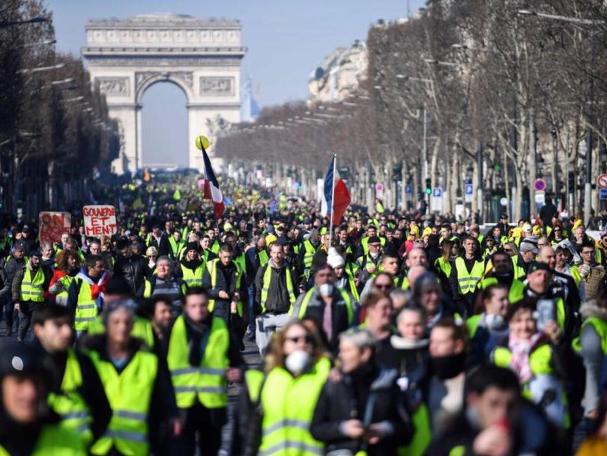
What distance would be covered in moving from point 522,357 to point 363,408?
4.62 feet

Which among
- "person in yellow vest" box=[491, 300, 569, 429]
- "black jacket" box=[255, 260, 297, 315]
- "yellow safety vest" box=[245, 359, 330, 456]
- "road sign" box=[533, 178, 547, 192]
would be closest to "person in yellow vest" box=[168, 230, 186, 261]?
"black jacket" box=[255, 260, 297, 315]

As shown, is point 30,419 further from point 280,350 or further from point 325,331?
point 325,331

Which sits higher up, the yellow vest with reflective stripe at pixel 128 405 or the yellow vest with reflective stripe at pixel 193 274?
the yellow vest with reflective stripe at pixel 193 274

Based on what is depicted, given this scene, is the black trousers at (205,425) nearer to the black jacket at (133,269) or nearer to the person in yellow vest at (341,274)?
the person in yellow vest at (341,274)

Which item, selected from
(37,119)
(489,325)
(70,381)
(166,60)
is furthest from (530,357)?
(166,60)

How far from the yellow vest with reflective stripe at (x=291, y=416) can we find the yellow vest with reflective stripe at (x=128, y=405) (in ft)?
2.25

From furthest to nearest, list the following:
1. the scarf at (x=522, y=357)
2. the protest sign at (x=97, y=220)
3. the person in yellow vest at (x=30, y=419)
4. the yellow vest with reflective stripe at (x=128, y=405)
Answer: the protest sign at (x=97, y=220) < the scarf at (x=522, y=357) < the yellow vest with reflective stripe at (x=128, y=405) < the person in yellow vest at (x=30, y=419)

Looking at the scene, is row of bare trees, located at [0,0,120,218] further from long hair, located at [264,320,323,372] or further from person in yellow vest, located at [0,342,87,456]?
person in yellow vest, located at [0,342,87,456]

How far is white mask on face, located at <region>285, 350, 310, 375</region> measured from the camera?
9.72 metres

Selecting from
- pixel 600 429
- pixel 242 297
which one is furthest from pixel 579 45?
pixel 600 429

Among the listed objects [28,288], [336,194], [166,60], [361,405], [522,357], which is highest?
[166,60]

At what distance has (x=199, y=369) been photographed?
11.5 meters

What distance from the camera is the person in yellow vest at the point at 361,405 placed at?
9.55 meters

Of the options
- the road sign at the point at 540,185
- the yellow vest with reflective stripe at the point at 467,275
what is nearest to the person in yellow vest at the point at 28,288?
the yellow vest with reflective stripe at the point at 467,275
